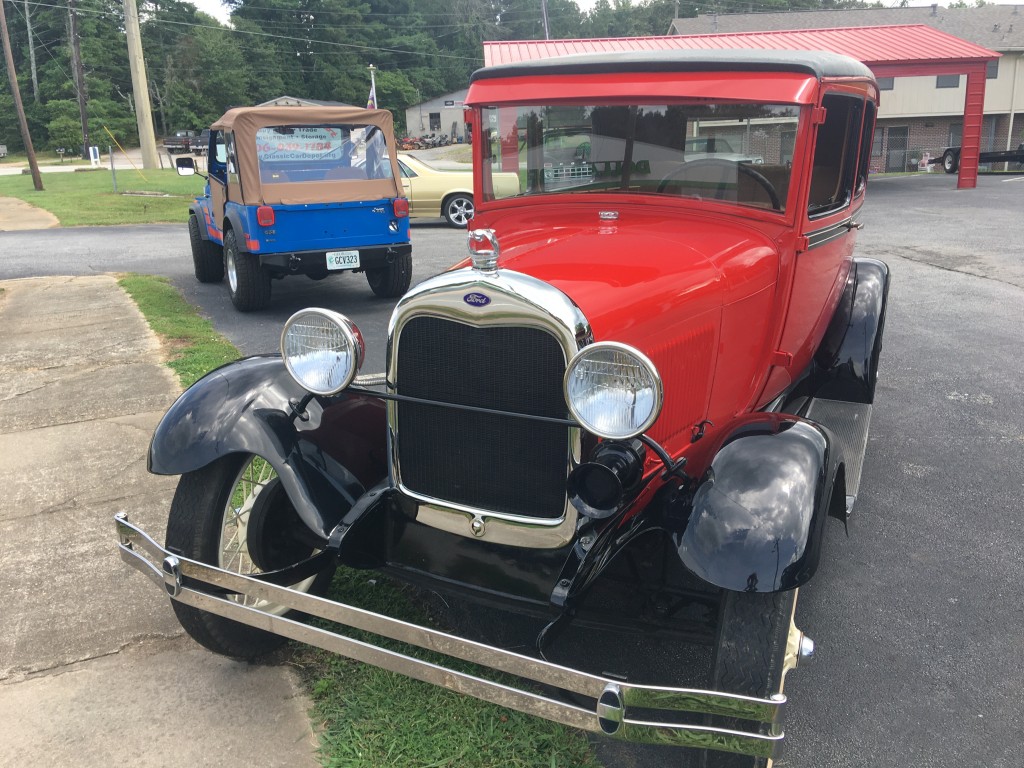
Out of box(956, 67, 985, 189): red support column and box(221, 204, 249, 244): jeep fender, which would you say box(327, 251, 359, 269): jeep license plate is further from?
box(956, 67, 985, 189): red support column

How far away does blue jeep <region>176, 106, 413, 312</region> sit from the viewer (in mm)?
7816

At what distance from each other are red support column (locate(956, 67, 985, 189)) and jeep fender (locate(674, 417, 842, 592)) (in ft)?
66.2

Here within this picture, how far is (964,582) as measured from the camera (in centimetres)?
324

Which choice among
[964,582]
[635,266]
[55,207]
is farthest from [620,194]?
[55,207]

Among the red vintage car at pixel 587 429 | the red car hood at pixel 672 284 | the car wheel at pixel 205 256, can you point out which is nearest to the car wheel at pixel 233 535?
the red vintage car at pixel 587 429

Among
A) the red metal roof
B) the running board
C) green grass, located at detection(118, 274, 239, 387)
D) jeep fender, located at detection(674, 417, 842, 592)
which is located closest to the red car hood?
jeep fender, located at detection(674, 417, 842, 592)

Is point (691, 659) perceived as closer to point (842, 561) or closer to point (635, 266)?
point (842, 561)

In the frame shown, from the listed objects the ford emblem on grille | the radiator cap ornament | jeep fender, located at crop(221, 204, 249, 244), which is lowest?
jeep fender, located at crop(221, 204, 249, 244)

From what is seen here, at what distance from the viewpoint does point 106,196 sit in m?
21.2

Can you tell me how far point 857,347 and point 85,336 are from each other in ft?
20.9

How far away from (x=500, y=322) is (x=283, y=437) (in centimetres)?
92

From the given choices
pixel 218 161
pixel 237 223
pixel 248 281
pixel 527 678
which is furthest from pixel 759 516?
pixel 218 161

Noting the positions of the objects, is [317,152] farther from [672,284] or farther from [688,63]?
[672,284]

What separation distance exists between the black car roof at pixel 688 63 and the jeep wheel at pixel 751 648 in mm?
2063
